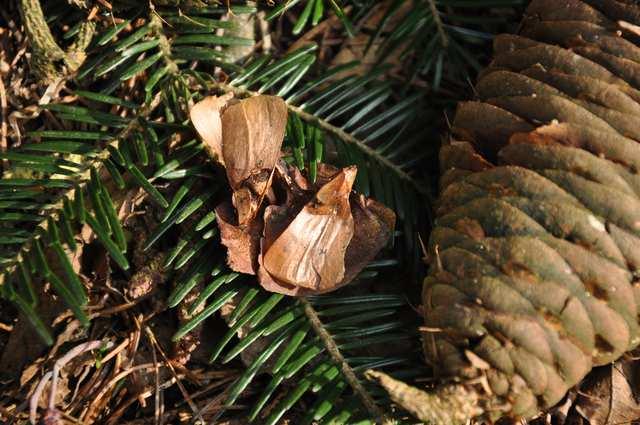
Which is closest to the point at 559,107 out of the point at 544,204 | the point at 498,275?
the point at 544,204

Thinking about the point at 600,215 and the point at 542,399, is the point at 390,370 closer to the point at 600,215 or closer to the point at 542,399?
the point at 542,399

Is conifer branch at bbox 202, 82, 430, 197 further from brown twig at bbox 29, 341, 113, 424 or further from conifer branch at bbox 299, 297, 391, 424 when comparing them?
brown twig at bbox 29, 341, 113, 424

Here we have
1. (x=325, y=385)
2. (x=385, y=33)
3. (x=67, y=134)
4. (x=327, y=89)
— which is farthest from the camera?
(x=385, y=33)

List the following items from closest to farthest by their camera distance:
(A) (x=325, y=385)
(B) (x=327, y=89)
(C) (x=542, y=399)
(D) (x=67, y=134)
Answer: (C) (x=542, y=399) < (A) (x=325, y=385) < (D) (x=67, y=134) < (B) (x=327, y=89)

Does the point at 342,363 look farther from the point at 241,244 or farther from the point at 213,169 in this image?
the point at 213,169

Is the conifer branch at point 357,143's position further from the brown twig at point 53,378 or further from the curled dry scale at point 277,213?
the brown twig at point 53,378

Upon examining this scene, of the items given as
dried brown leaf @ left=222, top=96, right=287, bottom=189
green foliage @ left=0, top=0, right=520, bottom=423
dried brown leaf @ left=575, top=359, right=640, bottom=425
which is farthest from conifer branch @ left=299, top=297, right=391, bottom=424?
dried brown leaf @ left=575, top=359, right=640, bottom=425
